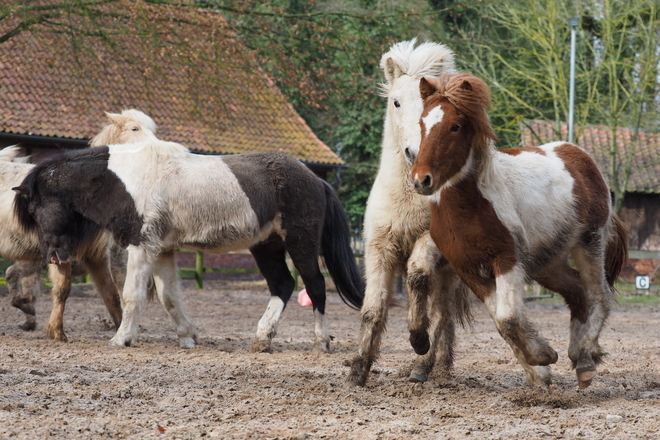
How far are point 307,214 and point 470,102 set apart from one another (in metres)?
3.52

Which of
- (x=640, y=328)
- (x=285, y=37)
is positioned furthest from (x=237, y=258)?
(x=640, y=328)

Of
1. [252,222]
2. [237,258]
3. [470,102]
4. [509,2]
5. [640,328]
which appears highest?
[509,2]

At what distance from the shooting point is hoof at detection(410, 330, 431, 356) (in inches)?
217

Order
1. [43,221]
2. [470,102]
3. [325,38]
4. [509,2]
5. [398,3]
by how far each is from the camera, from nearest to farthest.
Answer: [470,102]
[43,221]
[325,38]
[509,2]
[398,3]

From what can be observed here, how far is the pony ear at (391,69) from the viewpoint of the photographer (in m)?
5.82

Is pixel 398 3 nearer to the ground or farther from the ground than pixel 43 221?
farther from the ground

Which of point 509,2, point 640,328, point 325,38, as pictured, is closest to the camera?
point 640,328

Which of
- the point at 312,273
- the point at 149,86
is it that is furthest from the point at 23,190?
the point at 149,86

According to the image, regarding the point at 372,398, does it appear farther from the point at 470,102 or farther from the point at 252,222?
the point at 252,222

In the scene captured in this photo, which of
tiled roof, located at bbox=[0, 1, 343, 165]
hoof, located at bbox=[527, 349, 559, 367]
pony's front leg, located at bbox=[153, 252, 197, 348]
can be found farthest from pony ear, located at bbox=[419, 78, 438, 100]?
tiled roof, located at bbox=[0, 1, 343, 165]

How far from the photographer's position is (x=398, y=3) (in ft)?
91.1

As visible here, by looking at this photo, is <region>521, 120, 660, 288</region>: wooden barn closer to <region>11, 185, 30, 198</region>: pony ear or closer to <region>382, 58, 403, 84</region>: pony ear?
<region>11, 185, 30, 198</region>: pony ear

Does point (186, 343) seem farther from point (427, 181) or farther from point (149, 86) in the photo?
point (149, 86)

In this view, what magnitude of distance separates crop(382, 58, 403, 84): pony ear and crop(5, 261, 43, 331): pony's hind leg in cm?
517
